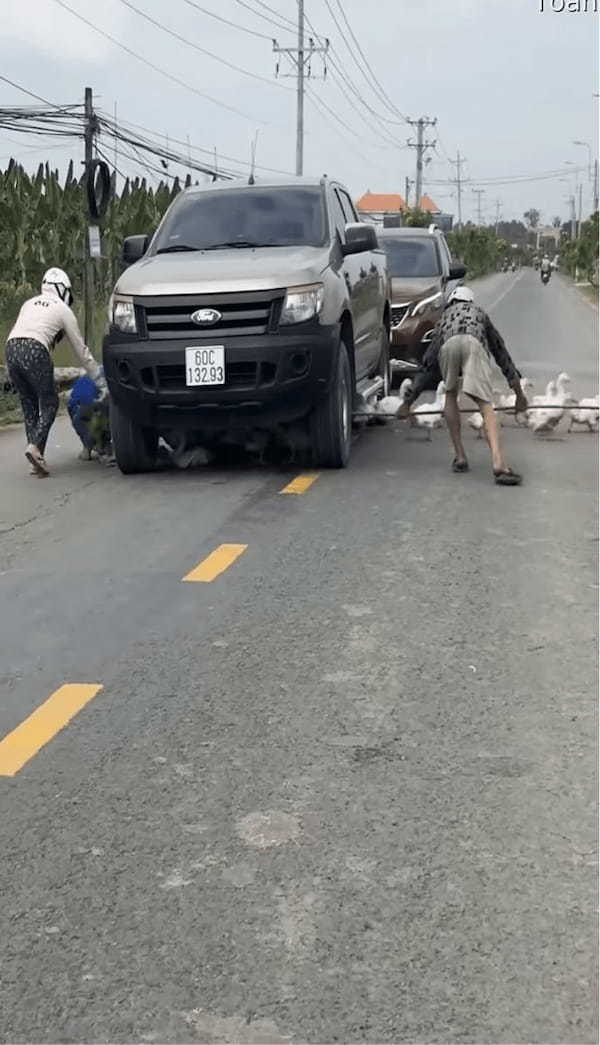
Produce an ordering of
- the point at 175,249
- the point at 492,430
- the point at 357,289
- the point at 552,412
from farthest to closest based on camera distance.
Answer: the point at 552,412 < the point at 357,289 < the point at 175,249 < the point at 492,430

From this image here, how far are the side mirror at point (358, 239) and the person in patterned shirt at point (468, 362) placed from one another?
3.16 feet

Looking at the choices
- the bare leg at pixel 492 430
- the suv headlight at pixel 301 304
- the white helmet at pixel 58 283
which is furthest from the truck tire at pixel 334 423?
the white helmet at pixel 58 283

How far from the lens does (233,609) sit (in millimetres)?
6453

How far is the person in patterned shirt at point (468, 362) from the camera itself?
9.70 meters

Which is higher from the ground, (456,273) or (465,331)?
(456,273)

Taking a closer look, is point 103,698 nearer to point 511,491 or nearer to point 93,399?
point 511,491

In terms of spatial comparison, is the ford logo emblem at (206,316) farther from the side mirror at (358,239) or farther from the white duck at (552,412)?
the white duck at (552,412)

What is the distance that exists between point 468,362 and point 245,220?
2.53 meters

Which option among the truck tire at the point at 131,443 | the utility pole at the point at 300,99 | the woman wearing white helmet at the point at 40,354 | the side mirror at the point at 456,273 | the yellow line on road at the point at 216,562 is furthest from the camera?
the utility pole at the point at 300,99

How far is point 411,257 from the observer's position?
18047 millimetres

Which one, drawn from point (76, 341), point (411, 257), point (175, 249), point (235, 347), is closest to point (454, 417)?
point (235, 347)

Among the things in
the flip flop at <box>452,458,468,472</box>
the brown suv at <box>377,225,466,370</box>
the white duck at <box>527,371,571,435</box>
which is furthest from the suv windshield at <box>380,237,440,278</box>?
the flip flop at <box>452,458,468,472</box>

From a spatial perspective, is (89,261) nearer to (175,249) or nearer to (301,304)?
(175,249)

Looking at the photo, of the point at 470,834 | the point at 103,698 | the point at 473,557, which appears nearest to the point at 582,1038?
the point at 470,834
